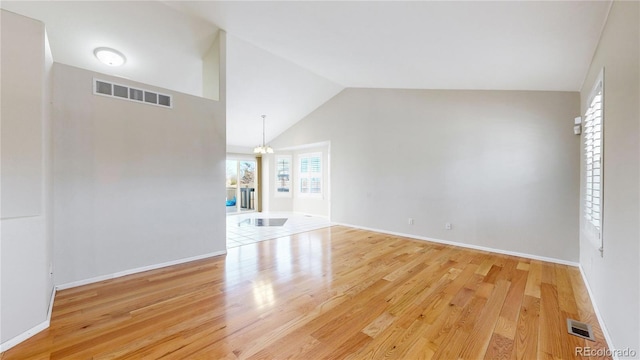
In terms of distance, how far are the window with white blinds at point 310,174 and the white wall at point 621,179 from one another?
633 centimetres

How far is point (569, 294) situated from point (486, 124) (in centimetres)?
260

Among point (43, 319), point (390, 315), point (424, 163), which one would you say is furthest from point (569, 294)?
point (43, 319)

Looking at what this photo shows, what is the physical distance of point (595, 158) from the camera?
8.13ft

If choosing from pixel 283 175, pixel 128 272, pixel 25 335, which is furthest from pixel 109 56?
pixel 283 175

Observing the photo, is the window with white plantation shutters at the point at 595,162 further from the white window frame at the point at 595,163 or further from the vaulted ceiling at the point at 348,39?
the vaulted ceiling at the point at 348,39

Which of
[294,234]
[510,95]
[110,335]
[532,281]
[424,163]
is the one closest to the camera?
[110,335]

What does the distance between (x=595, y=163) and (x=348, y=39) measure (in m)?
2.92

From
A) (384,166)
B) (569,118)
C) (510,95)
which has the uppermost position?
(510,95)

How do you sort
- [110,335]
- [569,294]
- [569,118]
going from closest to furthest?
[110,335] → [569,294] → [569,118]

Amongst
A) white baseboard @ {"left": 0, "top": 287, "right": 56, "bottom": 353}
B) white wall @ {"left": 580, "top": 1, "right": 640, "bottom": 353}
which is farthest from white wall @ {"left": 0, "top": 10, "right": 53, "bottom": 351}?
white wall @ {"left": 580, "top": 1, "right": 640, "bottom": 353}

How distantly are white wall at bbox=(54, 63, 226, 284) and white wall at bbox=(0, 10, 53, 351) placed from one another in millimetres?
854

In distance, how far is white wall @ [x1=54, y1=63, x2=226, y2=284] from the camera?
277 cm

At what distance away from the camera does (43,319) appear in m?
2.02

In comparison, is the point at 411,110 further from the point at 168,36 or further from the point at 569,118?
the point at 168,36
